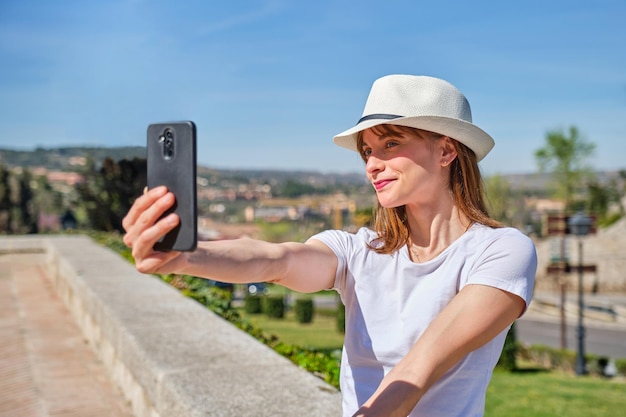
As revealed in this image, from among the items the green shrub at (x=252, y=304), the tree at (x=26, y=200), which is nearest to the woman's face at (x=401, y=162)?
the green shrub at (x=252, y=304)

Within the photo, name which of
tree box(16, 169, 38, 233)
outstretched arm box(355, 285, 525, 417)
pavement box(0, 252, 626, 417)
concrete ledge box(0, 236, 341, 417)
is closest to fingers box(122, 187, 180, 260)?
outstretched arm box(355, 285, 525, 417)

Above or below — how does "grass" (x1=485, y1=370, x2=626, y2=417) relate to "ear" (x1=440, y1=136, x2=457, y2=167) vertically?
below

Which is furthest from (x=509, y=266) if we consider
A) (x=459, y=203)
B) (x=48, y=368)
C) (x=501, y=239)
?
(x=48, y=368)

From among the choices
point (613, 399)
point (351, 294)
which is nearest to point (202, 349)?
point (351, 294)

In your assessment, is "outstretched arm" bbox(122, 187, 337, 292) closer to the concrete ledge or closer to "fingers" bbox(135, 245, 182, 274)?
"fingers" bbox(135, 245, 182, 274)

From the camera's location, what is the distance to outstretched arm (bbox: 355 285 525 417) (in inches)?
53.6

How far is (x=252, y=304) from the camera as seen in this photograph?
29.5 metres

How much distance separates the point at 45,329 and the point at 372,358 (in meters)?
5.34

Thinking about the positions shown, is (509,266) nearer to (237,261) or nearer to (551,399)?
(237,261)

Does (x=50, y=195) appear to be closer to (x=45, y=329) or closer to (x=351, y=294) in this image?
(x=45, y=329)

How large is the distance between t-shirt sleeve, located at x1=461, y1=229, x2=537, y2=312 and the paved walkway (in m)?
2.94

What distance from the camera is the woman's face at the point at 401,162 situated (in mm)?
1656

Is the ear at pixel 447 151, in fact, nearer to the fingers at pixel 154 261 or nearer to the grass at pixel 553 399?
the fingers at pixel 154 261

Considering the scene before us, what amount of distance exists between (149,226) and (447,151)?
869 millimetres
